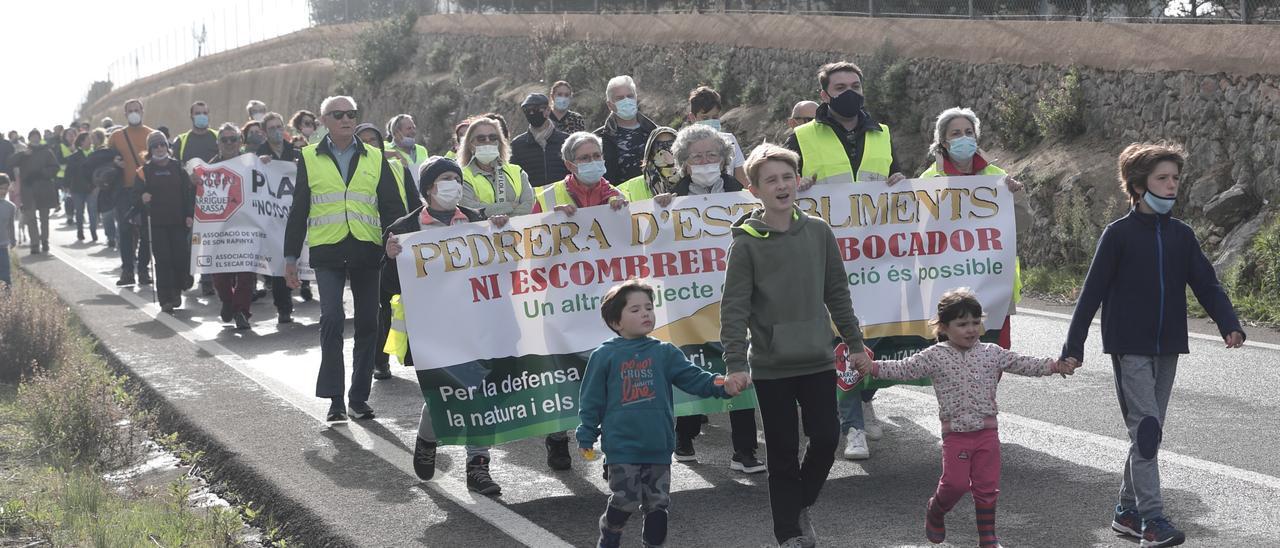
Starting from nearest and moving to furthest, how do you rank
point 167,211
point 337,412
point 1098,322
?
point 337,412 → point 1098,322 → point 167,211

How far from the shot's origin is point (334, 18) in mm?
55812

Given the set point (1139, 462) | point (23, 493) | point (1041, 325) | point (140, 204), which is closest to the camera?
point (1139, 462)

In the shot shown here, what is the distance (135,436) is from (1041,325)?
24.5ft

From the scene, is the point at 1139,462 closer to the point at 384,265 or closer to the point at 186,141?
the point at 384,265

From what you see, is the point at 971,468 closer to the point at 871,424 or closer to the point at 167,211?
the point at 871,424

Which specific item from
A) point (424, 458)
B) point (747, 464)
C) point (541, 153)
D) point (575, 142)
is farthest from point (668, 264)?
point (541, 153)

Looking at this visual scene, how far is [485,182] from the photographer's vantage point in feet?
29.3

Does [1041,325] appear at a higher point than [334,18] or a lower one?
lower

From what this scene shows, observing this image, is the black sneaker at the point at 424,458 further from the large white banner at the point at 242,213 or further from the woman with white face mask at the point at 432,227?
the large white banner at the point at 242,213

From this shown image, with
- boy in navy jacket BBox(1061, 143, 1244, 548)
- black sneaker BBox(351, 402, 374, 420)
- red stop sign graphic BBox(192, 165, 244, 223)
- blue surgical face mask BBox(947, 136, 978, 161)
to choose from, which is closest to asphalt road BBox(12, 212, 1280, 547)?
black sneaker BBox(351, 402, 374, 420)

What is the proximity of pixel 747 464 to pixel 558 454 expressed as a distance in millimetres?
1026

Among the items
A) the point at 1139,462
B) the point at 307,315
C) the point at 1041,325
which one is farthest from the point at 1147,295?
the point at 307,315

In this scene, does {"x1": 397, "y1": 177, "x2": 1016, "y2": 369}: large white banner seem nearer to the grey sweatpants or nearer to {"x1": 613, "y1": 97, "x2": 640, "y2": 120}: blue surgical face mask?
the grey sweatpants

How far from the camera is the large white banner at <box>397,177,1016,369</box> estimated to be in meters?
7.97
